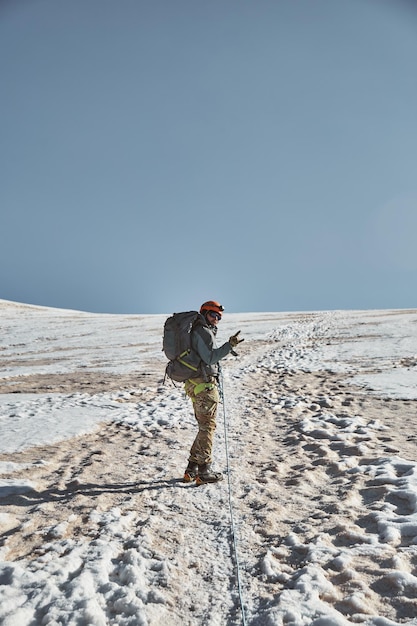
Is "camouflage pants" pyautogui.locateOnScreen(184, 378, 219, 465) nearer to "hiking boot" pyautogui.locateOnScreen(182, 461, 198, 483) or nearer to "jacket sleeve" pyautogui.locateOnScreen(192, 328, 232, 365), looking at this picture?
"hiking boot" pyautogui.locateOnScreen(182, 461, 198, 483)

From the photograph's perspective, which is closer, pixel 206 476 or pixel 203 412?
pixel 206 476

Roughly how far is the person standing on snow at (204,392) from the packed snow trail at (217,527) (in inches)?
11.6

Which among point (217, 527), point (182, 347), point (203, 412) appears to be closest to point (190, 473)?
point (203, 412)

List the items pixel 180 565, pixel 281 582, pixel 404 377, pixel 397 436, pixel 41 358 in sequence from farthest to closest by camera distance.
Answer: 1. pixel 41 358
2. pixel 404 377
3. pixel 397 436
4. pixel 180 565
5. pixel 281 582

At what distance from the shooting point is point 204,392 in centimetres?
704

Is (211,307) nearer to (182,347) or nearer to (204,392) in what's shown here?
(182,347)

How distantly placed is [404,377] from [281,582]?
42.4ft

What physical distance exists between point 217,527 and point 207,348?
2.69 metres

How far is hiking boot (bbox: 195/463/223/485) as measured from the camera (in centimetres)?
689

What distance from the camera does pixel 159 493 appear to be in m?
6.55

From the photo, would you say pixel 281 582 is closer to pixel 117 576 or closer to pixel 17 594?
pixel 117 576

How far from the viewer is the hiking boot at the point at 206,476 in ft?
22.6

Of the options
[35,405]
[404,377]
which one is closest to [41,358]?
[35,405]

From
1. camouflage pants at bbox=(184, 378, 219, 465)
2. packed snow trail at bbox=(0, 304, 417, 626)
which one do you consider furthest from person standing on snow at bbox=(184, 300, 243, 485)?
packed snow trail at bbox=(0, 304, 417, 626)
